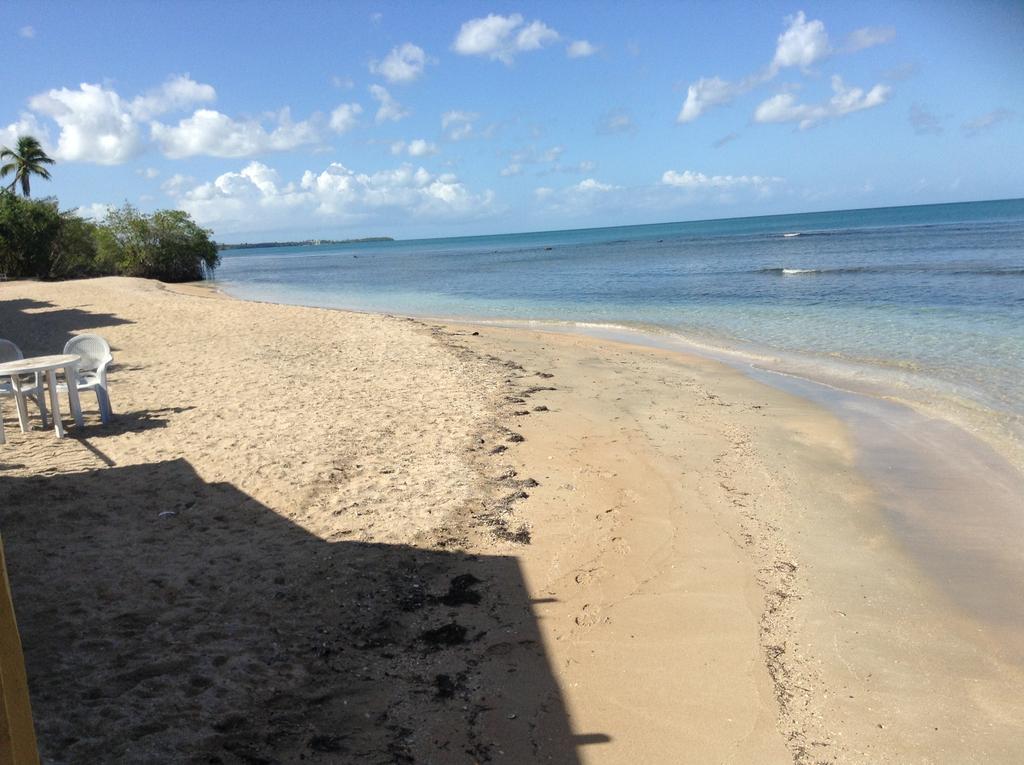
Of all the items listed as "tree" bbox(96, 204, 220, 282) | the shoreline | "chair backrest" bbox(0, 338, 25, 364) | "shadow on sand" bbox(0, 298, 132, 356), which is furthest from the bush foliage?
"chair backrest" bbox(0, 338, 25, 364)

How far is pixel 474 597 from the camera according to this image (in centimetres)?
438

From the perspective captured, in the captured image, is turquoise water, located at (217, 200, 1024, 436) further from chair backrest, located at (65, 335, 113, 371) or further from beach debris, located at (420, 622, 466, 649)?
chair backrest, located at (65, 335, 113, 371)

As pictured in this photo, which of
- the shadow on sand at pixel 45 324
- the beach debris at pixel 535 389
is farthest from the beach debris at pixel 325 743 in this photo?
the shadow on sand at pixel 45 324

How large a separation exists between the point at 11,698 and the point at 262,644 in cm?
214

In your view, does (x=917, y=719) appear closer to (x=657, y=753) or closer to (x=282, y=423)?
(x=657, y=753)

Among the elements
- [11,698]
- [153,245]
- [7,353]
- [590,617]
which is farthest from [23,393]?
[153,245]

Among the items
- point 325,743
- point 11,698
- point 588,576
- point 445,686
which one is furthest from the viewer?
point 588,576

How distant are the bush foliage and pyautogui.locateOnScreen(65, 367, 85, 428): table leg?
110ft

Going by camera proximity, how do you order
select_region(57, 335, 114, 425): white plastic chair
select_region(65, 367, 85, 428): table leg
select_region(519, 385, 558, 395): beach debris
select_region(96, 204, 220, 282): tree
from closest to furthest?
select_region(65, 367, 85, 428): table leg < select_region(57, 335, 114, 425): white plastic chair < select_region(519, 385, 558, 395): beach debris < select_region(96, 204, 220, 282): tree

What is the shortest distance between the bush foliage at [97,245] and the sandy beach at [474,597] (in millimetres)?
34009

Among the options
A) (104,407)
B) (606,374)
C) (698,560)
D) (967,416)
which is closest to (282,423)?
(104,407)

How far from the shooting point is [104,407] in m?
7.80

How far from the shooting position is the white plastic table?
23.8 ft

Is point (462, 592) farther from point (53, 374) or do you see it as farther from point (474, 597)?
point (53, 374)
